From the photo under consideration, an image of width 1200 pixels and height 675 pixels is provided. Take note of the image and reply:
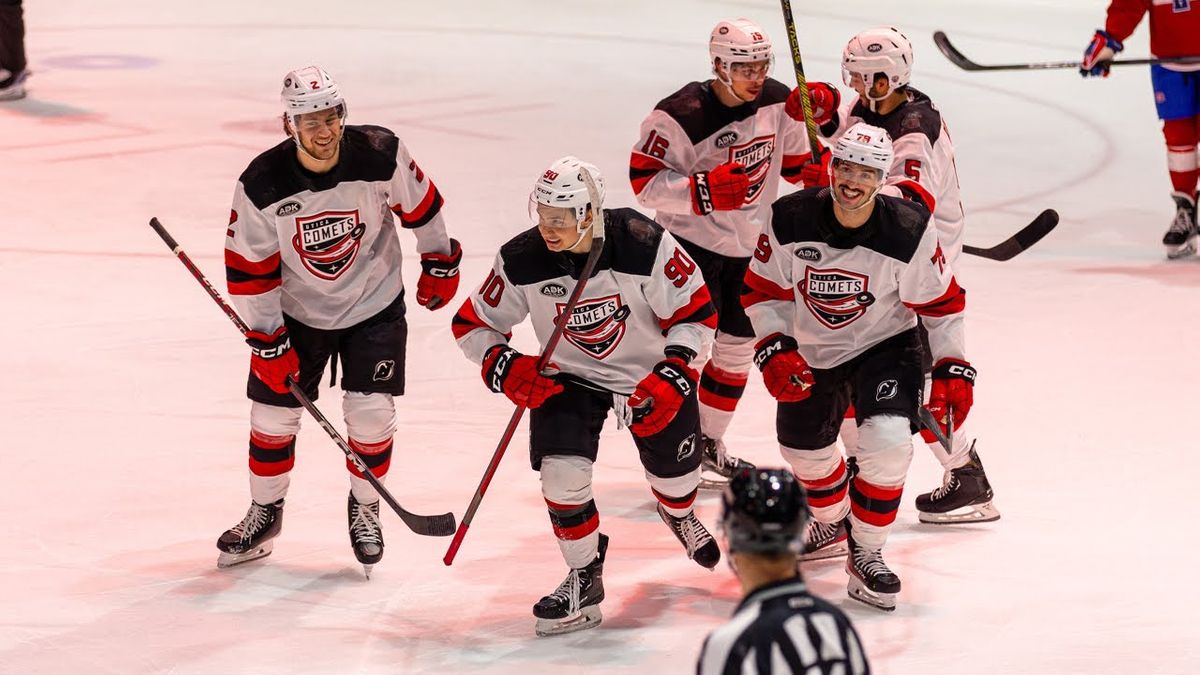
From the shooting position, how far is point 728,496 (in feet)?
6.47

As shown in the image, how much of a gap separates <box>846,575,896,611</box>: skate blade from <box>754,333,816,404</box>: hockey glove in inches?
17.4

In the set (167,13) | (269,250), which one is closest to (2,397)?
(269,250)

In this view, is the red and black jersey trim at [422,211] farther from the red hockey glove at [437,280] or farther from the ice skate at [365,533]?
the ice skate at [365,533]

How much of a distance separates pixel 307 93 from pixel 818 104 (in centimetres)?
143

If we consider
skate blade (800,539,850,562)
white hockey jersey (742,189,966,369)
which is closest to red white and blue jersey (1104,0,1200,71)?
white hockey jersey (742,189,966,369)

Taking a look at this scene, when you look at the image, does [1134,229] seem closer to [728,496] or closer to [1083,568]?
[1083,568]

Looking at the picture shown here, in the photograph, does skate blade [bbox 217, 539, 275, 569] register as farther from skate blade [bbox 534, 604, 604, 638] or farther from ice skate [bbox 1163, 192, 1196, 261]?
ice skate [bbox 1163, 192, 1196, 261]

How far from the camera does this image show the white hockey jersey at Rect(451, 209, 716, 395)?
11.5 feet

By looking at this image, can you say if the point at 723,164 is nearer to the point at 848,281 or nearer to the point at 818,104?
the point at 818,104

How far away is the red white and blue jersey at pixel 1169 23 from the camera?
6391 millimetres

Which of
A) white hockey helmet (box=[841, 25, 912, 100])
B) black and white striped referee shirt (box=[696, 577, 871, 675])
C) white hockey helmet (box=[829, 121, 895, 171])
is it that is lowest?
black and white striped referee shirt (box=[696, 577, 871, 675])

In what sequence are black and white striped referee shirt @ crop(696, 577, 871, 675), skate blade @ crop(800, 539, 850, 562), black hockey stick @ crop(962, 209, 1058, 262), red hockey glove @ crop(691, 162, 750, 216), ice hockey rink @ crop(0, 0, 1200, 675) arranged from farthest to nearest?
black hockey stick @ crop(962, 209, 1058, 262), red hockey glove @ crop(691, 162, 750, 216), skate blade @ crop(800, 539, 850, 562), ice hockey rink @ crop(0, 0, 1200, 675), black and white striped referee shirt @ crop(696, 577, 871, 675)

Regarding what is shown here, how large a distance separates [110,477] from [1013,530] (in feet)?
7.75

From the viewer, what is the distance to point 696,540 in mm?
3729
